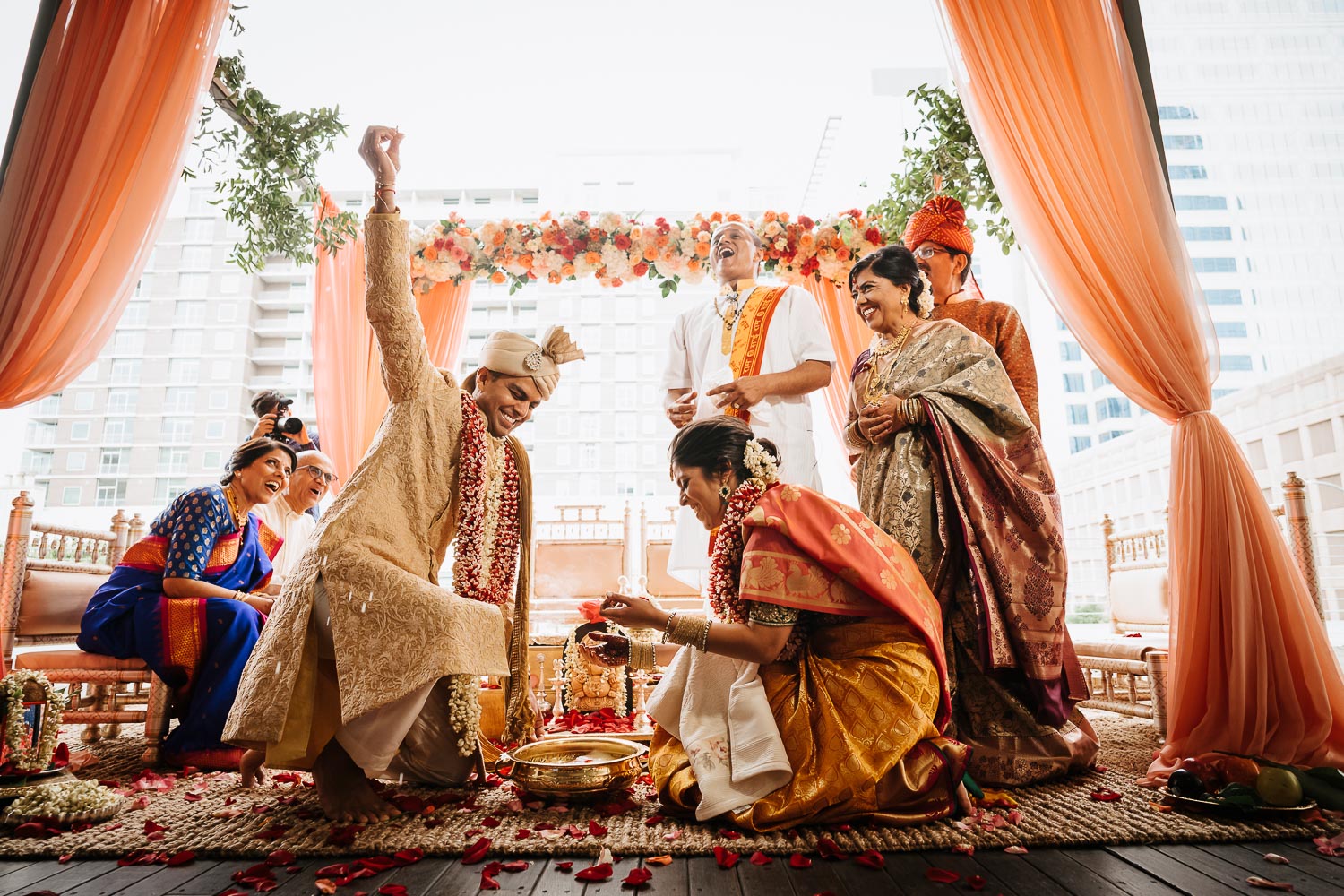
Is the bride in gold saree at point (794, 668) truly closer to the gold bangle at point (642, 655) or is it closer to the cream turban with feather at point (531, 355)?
the gold bangle at point (642, 655)

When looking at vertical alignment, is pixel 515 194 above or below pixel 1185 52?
above

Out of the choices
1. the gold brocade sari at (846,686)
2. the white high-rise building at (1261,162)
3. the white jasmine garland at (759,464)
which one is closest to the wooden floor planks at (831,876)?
the gold brocade sari at (846,686)

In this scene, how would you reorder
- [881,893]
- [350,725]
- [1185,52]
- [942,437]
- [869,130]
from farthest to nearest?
[869,130] < [1185,52] < [942,437] < [350,725] < [881,893]

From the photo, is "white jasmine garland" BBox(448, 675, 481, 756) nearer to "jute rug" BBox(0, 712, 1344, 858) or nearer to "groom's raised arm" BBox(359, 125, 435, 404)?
"jute rug" BBox(0, 712, 1344, 858)

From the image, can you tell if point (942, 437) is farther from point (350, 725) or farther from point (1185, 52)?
point (1185, 52)

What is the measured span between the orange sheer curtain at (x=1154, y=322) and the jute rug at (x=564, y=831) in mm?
491

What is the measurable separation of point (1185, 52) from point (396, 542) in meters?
4.65

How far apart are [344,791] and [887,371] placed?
2.10 metres

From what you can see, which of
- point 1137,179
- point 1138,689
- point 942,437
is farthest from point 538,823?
point 1138,689

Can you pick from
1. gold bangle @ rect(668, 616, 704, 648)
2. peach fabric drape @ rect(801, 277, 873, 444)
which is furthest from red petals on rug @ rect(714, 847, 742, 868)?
peach fabric drape @ rect(801, 277, 873, 444)

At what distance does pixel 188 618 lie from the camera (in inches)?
108

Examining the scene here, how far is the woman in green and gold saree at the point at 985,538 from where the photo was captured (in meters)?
2.24

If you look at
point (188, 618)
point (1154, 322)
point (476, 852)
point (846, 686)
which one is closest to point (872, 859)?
point (846, 686)

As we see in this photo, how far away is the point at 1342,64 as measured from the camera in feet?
11.5
